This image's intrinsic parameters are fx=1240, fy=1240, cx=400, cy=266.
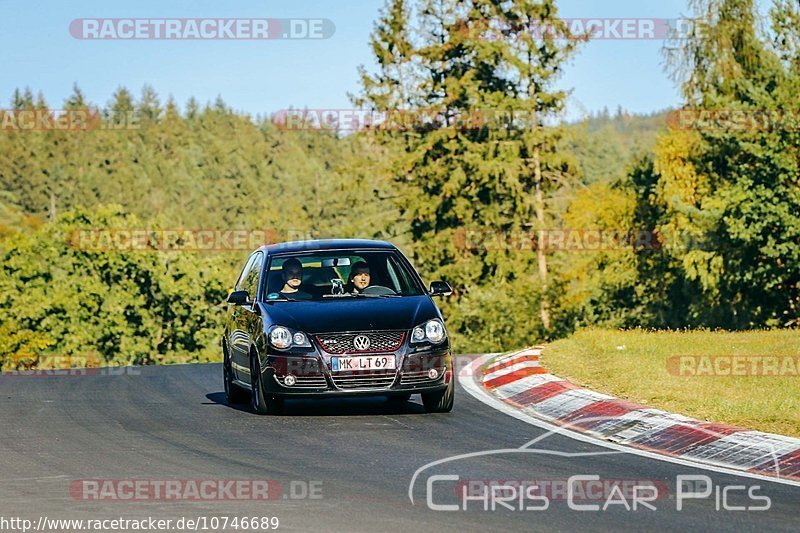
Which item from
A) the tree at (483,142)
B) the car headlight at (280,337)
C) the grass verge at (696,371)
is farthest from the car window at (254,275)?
the tree at (483,142)

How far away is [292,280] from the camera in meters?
12.9

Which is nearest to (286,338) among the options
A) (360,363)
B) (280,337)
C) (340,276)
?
(280,337)

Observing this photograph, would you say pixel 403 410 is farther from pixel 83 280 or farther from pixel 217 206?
pixel 217 206

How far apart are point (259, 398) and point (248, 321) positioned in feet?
3.18

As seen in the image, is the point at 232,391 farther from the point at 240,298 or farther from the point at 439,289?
the point at 439,289

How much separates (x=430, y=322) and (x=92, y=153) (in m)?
142

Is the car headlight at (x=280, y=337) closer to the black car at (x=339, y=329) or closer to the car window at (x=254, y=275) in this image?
the black car at (x=339, y=329)

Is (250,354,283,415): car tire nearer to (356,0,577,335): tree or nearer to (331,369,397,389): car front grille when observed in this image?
(331,369,397,389): car front grille

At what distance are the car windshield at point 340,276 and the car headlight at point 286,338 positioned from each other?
0.81 meters

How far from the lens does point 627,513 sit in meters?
7.10

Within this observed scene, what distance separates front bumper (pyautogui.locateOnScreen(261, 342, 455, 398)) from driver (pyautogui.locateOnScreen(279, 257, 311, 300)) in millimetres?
989

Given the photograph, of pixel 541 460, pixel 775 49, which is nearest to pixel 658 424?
pixel 541 460

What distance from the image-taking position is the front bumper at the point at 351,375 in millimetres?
11680

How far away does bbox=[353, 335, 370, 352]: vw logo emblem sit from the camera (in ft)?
38.3
